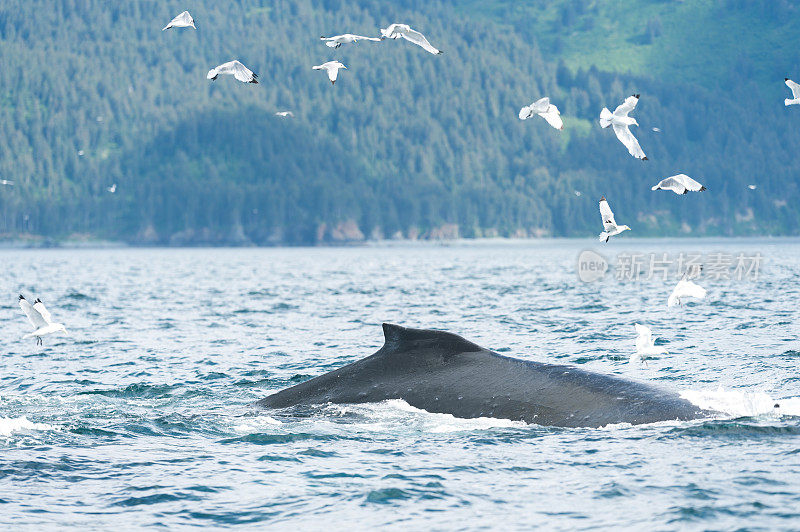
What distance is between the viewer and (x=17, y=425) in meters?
15.1

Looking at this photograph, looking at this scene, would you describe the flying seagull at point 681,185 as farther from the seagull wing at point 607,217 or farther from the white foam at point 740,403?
the white foam at point 740,403

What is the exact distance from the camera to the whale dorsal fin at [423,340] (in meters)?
14.0

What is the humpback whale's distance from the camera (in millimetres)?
13234

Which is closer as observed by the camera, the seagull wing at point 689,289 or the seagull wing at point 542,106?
the seagull wing at point 542,106

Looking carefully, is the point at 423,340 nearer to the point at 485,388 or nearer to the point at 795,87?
the point at 485,388

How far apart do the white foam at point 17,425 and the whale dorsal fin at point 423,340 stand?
492cm

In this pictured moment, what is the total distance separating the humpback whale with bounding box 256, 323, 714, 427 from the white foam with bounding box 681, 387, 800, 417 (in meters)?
0.31

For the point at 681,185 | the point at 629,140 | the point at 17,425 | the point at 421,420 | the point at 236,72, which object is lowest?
the point at 17,425

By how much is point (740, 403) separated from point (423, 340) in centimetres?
409

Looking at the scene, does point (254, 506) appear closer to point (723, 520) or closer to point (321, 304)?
point (723, 520)

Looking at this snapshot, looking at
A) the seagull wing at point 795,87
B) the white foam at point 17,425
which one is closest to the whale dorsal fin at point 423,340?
the white foam at point 17,425

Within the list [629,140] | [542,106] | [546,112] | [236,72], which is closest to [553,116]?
[546,112]

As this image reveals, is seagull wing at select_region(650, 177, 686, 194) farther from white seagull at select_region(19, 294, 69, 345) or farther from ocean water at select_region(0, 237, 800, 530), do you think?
white seagull at select_region(19, 294, 69, 345)

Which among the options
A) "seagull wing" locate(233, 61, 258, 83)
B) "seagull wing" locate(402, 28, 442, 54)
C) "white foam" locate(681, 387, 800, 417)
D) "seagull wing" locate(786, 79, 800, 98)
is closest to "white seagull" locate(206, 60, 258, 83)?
"seagull wing" locate(233, 61, 258, 83)
